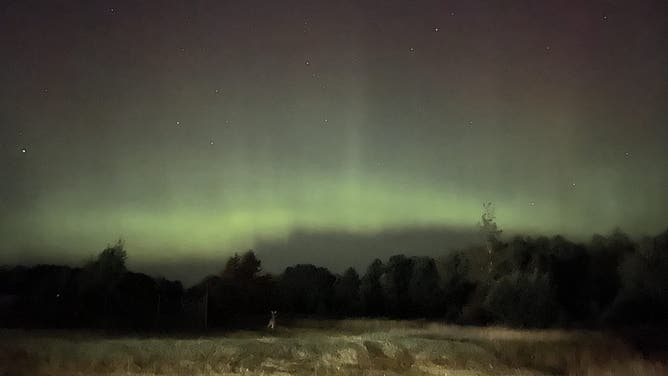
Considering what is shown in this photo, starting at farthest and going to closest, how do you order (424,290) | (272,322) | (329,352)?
1. (424,290)
2. (272,322)
3. (329,352)

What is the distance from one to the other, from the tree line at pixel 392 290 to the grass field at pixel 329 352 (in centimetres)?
16

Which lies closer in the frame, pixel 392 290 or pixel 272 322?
pixel 272 322

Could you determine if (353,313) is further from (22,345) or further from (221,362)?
(22,345)

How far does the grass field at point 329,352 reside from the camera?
9.37 m

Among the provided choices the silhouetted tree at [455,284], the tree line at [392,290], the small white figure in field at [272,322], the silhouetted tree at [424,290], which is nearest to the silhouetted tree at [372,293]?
the tree line at [392,290]

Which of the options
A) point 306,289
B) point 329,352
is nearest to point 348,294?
point 306,289

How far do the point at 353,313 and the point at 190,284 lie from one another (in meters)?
2.03

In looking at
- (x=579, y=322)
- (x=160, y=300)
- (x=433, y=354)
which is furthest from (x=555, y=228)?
(x=160, y=300)

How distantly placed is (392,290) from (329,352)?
3.58 ft

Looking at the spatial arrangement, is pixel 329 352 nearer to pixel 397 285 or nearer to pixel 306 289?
pixel 306 289

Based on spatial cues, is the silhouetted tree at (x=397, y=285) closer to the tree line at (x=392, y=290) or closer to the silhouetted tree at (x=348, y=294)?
the tree line at (x=392, y=290)

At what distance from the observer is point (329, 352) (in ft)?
31.4

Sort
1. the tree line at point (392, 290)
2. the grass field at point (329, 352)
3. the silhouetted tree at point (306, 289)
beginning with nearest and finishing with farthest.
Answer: the grass field at point (329, 352) < the tree line at point (392, 290) < the silhouetted tree at point (306, 289)

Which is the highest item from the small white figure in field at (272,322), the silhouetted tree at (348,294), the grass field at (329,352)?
the silhouetted tree at (348,294)
